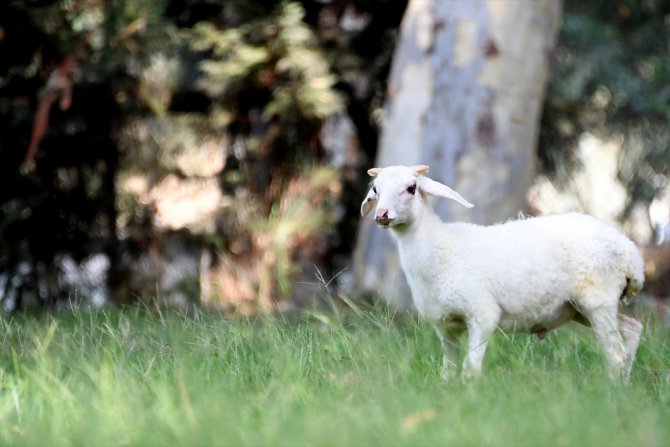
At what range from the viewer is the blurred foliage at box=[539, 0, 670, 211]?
1303 cm

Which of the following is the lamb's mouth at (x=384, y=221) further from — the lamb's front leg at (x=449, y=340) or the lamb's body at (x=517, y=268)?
the lamb's front leg at (x=449, y=340)

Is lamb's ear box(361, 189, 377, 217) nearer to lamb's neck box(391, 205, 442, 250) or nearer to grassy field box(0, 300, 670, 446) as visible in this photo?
lamb's neck box(391, 205, 442, 250)

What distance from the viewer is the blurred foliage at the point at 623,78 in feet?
42.8

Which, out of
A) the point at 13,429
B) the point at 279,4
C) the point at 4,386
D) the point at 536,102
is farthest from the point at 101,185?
the point at 13,429

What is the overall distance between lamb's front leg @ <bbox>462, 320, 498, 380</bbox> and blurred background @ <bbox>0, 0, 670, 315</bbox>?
3.82 metres

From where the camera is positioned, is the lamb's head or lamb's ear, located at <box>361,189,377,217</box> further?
lamb's ear, located at <box>361,189,377,217</box>

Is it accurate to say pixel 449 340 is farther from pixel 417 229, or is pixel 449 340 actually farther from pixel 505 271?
pixel 417 229

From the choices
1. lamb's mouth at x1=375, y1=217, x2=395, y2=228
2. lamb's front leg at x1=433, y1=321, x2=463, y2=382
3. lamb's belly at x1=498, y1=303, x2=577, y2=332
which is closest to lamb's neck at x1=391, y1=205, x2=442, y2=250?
lamb's mouth at x1=375, y1=217, x2=395, y2=228

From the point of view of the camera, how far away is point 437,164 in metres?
8.95

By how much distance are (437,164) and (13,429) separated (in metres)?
5.32

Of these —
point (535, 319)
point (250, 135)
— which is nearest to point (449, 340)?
point (535, 319)

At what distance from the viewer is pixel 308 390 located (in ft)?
14.8

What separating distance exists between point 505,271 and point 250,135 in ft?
20.2

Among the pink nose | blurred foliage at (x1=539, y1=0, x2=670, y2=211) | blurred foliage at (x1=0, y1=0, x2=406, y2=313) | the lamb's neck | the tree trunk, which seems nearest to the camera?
the pink nose
